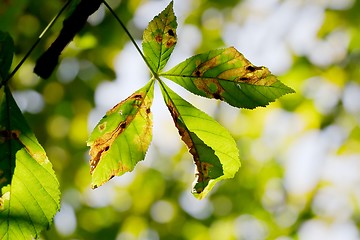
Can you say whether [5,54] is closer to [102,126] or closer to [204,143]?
[102,126]

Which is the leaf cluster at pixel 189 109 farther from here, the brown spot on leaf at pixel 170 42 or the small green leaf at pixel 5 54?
the small green leaf at pixel 5 54

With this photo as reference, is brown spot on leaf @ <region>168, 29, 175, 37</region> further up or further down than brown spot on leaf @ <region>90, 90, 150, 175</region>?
further up

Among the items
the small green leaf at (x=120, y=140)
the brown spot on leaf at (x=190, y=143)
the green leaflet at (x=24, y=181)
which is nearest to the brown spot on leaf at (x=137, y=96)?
the small green leaf at (x=120, y=140)

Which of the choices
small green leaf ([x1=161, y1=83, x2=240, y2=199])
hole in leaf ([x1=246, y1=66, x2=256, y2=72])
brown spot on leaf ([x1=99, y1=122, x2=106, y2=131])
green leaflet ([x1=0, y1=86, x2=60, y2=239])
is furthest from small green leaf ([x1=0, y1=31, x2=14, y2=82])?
hole in leaf ([x1=246, y1=66, x2=256, y2=72])

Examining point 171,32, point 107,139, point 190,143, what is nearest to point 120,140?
point 107,139

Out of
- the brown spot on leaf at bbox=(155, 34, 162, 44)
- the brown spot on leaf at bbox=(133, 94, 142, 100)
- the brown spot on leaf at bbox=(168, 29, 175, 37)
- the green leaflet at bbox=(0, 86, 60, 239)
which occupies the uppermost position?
the brown spot on leaf at bbox=(168, 29, 175, 37)

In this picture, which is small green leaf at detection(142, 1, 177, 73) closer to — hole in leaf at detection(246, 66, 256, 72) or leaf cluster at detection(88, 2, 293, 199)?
leaf cluster at detection(88, 2, 293, 199)
